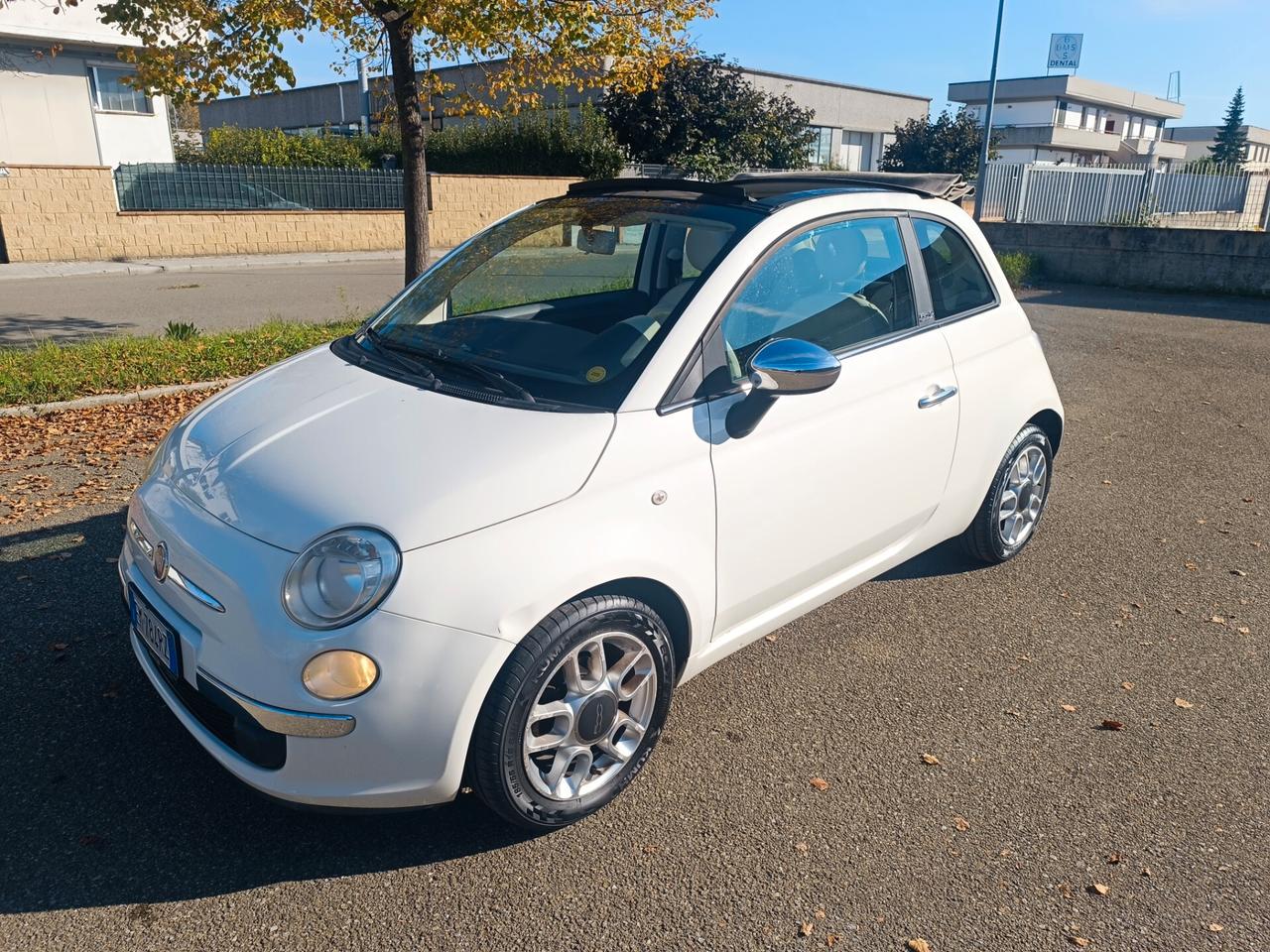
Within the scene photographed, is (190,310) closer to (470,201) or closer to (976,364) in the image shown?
(976,364)

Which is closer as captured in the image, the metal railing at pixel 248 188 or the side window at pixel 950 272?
the side window at pixel 950 272

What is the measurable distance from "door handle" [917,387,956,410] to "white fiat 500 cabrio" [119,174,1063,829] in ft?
0.05

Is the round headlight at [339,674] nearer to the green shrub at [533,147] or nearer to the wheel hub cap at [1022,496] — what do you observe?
the wheel hub cap at [1022,496]

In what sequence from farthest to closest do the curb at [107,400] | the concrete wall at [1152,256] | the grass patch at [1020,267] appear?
the grass patch at [1020,267]
the concrete wall at [1152,256]
the curb at [107,400]

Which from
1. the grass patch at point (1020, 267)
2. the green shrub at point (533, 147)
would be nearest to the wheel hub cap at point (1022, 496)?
the grass patch at point (1020, 267)

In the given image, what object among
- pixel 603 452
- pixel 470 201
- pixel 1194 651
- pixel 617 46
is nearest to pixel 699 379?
pixel 603 452

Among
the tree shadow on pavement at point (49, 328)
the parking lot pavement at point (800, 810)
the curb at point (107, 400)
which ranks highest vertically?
the curb at point (107, 400)

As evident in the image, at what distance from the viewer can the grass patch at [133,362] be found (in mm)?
7129

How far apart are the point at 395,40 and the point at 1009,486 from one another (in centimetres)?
772

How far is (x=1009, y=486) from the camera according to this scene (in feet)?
14.8

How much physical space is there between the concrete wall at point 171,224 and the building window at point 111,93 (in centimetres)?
767

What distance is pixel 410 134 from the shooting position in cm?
988

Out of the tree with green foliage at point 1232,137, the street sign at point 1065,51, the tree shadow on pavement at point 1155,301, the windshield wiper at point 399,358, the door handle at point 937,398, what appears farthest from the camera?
the tree with green foliage at point 1232,137

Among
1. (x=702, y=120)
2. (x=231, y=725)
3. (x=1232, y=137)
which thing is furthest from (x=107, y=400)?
(x=1232, y=137)
